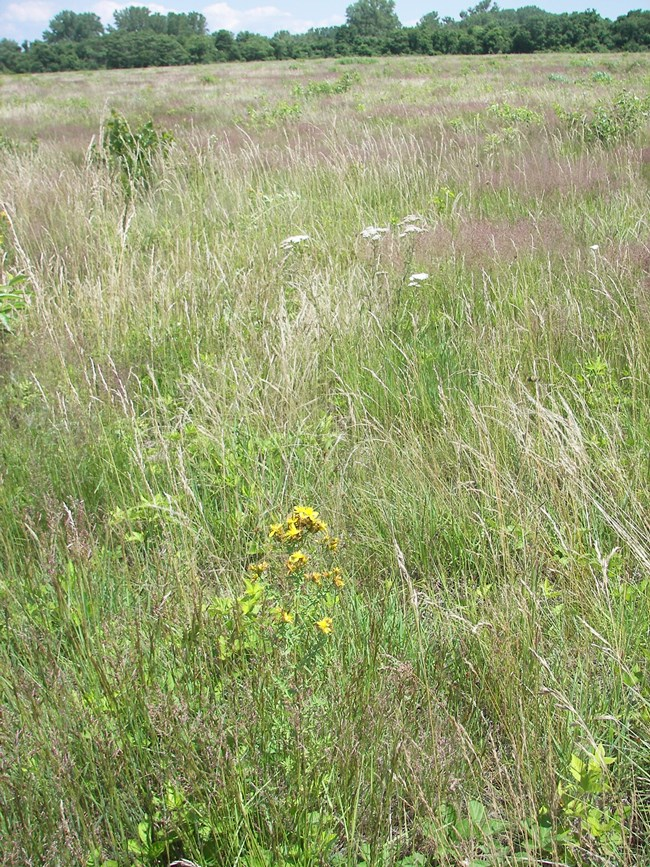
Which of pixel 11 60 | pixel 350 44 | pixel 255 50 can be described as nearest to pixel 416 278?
pixel 255 50

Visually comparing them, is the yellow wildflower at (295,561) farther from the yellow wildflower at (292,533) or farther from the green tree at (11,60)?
the green tree at (11,60)

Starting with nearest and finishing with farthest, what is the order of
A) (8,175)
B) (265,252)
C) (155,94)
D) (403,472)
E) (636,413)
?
(403,472)
(636,413)
(265,252)
(8,175)
(155,94)

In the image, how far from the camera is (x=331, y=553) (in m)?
2.00

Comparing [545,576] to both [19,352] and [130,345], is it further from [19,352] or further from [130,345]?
[19,352]

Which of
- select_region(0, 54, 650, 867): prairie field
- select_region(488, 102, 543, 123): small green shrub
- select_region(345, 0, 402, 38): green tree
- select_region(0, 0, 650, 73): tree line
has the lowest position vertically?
select_region(0, 54, 650, 867): prairie field

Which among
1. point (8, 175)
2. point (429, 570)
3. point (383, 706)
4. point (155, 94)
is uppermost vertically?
point (155, 94)

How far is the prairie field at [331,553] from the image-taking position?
125 cm

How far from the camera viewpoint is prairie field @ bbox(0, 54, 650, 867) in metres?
1.25

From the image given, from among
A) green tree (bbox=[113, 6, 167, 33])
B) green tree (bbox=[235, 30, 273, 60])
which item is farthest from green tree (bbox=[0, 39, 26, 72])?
green tree (bbox=[113, 6, 167, 33])

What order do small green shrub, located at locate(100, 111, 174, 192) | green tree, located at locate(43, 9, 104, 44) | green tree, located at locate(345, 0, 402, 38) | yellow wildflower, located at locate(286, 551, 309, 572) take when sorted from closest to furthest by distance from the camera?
yellow wildflower, located at locate(286, 551, 309, 572)
small green shrub, located at locate(100, 111, 174, 192)
green tree, located at locate(345, 0, 402, 38)
green tree, located at locate(43, 9, 104, 44)

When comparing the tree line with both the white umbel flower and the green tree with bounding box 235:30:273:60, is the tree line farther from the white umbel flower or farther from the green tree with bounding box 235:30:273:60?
the white umbel flower

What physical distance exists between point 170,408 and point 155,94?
1037 inches

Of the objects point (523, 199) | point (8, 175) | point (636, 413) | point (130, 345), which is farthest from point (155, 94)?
point (636, 413)

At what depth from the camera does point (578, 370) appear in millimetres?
2863
